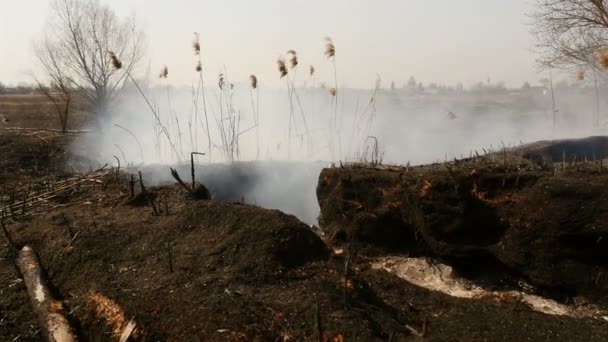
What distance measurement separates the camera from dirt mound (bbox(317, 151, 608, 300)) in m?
3.80

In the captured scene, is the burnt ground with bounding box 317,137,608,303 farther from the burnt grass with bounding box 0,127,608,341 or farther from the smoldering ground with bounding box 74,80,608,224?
the smoldering ground with bounding box 74,80,608,224

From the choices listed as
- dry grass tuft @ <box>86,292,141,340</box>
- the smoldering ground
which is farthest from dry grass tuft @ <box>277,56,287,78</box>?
dry grass tuft @ <box>86,292,141,340</box>

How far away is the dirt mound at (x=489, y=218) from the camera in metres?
3.80

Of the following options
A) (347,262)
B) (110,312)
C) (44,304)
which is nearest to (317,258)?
(347,262)

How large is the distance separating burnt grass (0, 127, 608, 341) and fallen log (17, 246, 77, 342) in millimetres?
91

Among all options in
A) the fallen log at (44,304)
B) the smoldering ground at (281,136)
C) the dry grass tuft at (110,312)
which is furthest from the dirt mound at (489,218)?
the fallen log at (44,304)

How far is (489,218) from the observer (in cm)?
441

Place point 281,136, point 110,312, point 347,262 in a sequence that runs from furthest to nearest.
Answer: point 281,136, point 110,312, point 347,262

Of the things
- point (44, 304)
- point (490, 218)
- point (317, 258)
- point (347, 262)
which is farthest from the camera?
point (490, 218)

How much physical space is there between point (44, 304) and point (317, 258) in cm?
213

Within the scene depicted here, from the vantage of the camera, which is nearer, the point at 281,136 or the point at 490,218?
the point at 490,218

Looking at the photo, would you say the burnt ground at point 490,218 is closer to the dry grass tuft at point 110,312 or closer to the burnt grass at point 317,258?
the burnt grass at point 317,258

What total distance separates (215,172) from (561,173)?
5626 mm

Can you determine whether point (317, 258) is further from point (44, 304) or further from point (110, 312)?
point (44, 304)
